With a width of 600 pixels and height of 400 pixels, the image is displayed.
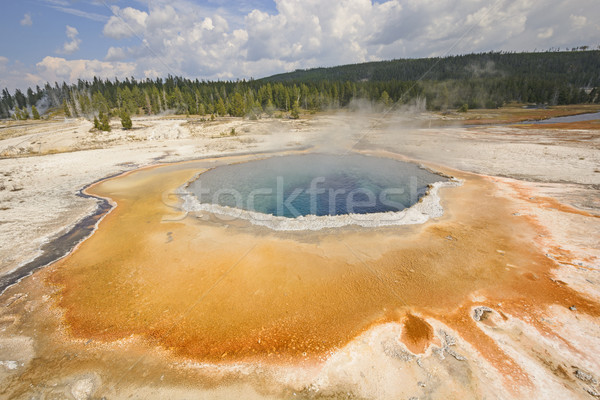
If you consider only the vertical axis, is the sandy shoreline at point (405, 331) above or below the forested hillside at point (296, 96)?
below

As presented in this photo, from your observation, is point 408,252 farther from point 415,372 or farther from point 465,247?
point 415,372

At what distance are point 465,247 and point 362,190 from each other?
10.0 m

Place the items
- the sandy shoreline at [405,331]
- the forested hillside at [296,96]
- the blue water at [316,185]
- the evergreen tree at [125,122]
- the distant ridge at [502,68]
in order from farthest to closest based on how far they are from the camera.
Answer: the distant ridge at [502,68]
the forested hillside at [296,96]
the evergreen tree at [125,122]
the blue water at [316,185]
the sandy shoreline at [405,331]

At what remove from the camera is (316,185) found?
2247cm

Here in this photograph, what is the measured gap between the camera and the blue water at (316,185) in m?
17.8

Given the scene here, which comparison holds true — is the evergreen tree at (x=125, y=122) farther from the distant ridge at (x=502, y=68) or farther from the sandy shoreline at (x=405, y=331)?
the distant ridge at (x=502, y=68)

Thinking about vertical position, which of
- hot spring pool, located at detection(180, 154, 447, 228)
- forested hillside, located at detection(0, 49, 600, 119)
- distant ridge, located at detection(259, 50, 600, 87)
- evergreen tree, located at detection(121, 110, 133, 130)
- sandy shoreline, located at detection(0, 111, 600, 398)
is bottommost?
sandy shoreline, located at detection(0, 111, 600, 398)

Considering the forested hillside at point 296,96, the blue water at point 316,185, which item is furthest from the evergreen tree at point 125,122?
the blue water at point 316,185

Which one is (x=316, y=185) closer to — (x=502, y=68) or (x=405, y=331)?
(x=405, y=331)

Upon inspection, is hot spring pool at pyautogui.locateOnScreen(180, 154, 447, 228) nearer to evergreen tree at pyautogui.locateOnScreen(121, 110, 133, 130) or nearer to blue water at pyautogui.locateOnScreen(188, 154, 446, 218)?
blue water at pyautogui.locateOnScreen(188, 154, 446, 218)

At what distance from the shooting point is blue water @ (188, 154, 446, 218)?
17.8 m

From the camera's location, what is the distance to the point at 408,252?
38.0ft

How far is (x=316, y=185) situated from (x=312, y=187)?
0.69 m

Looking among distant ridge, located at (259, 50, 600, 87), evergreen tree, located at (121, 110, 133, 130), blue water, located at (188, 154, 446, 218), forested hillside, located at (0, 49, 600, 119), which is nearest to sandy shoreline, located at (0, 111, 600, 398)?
blue water, located at (188, 154, 446, 218)
